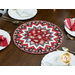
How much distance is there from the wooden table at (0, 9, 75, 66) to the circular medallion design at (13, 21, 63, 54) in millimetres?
41

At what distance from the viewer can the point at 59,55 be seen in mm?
1079

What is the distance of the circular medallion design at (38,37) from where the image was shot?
46.0 inches

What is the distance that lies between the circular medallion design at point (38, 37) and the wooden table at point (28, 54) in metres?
0.04

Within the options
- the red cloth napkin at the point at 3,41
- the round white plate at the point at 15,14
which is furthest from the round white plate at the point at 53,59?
the round white plate at the point at 15,14

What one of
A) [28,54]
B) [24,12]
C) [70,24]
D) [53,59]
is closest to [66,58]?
[53,59]

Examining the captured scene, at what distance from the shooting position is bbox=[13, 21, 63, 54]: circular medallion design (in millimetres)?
1167

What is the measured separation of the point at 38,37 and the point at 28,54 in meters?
0.20

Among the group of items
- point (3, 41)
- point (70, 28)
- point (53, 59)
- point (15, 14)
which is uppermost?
point (15, 14)

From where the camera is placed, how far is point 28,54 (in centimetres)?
112

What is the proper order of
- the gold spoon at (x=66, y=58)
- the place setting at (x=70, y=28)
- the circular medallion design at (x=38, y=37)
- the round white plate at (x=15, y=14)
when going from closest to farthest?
the gold spoon at (x=66, y=58) < the circular medallion design at (x=38, y=37) < the place setting at (x=70, y=28) < the round white plate at (x=15, y=14)

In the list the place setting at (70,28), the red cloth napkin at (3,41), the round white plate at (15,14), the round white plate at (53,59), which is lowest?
the round white plate at (53,59)

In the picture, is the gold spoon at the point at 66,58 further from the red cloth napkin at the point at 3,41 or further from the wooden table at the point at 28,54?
the red cloth napkin at the point at 3,41

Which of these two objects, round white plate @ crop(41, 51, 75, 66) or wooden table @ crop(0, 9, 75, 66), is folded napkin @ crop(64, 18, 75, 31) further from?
round white plate @ crop(41, 51, 75, 66)

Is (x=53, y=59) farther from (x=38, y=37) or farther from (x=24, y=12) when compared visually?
(x=24, y=12)
